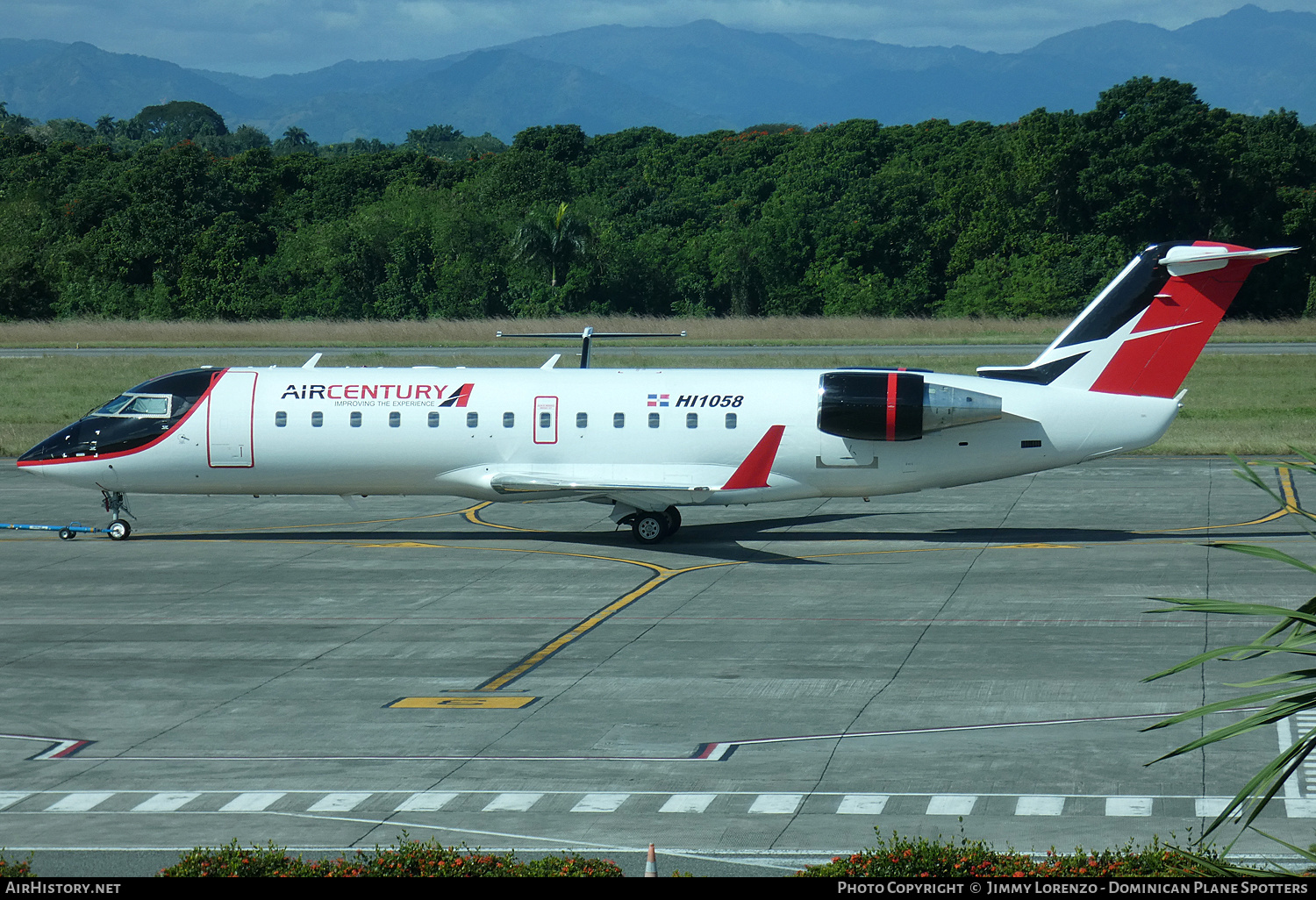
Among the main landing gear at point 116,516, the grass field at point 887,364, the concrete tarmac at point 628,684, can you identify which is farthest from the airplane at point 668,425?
the grass field at point 887,364

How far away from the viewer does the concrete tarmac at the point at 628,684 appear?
1496 centimetres

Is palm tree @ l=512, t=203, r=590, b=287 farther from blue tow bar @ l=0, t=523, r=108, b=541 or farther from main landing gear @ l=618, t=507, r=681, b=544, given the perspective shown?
main landing gear @ l=618, t=507, r=681, b=544

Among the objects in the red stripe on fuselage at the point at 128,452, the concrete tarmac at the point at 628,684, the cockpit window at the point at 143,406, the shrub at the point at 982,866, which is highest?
the cockpit window at the point at 143,406

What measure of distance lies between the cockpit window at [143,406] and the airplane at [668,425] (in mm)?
51

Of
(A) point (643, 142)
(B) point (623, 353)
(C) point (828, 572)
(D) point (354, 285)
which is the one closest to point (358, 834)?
(C) point (828, 572)

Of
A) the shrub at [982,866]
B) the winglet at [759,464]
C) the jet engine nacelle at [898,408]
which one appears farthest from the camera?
the jet engine nacelle at [898,408]

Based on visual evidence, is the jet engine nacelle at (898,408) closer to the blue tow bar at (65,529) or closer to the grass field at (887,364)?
the blue tow bar at (65,529)

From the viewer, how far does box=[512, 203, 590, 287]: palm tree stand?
96.9 meters

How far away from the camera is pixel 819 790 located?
52.0 feet

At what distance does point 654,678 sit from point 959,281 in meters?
78.4

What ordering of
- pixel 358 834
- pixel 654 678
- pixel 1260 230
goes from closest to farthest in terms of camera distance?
pixel 358 834 → pixel 654 678 → pixel 1260 230

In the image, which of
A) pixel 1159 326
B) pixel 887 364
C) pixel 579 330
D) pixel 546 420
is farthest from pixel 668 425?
pixel 579 330

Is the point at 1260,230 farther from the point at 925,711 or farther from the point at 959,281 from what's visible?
the point at 925,711
